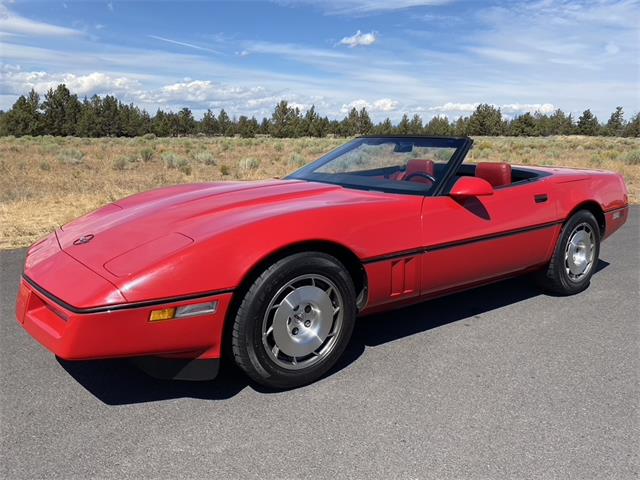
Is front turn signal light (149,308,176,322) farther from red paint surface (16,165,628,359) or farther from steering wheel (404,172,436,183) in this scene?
steering wheel (404,172,436,183)

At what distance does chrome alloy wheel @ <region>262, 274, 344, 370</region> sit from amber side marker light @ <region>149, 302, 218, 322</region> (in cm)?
30

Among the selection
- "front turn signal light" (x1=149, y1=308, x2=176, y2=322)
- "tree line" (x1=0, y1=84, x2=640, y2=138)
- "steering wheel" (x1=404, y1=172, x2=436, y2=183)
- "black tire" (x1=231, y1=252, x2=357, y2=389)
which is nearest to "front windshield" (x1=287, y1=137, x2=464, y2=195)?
"steering wheel" (x1=404, y1=172, x2=436, y2=183)

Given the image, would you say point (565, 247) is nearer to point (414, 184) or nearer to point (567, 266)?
point (567, 266)

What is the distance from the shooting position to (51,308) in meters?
2.57

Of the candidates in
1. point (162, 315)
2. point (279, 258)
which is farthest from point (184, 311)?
point (279, 258)

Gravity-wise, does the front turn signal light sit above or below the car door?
below

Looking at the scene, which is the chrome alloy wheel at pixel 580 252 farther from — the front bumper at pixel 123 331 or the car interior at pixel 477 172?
the front bumper at pixel 123 331

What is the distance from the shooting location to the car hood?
2.63 meters

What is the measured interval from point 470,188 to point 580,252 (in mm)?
1708

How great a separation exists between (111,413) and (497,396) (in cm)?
194

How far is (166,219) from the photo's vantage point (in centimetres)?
299

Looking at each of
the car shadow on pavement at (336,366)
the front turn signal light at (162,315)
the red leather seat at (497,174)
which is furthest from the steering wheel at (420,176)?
the front turn signal light at (162,315)

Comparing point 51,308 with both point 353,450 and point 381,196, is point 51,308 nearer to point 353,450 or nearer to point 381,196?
point 353,450

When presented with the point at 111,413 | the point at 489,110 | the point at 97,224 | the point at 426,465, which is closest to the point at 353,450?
the point at 426,465
